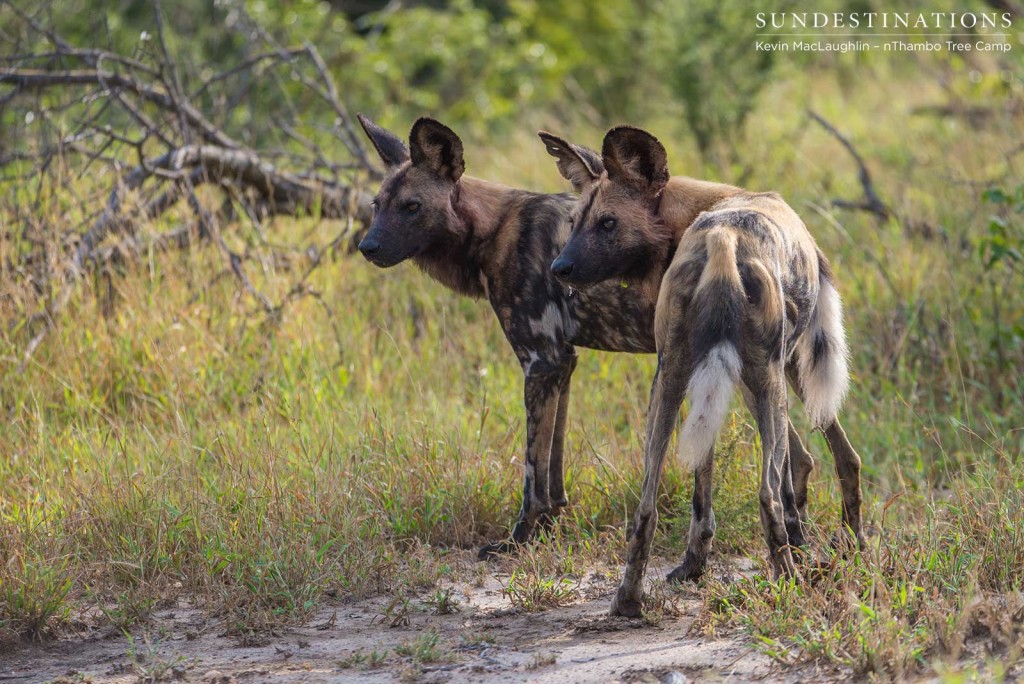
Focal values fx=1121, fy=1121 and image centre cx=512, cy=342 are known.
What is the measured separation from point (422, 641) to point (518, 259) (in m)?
→ 1.62

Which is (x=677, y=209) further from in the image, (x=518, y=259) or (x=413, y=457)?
(x=413, y=457)

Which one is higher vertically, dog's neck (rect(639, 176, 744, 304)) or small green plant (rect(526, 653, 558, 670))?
dog's neck (rect(639, 176, 744, 304))

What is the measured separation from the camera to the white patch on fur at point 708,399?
9.95ft

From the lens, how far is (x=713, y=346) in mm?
3123

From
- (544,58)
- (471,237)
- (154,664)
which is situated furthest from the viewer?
(544,58)

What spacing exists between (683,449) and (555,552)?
1139 millimetres

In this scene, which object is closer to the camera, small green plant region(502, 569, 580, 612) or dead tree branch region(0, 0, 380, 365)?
small green plant region(502, 569, 580, 612)

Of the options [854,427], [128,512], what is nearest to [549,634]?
[128,512]

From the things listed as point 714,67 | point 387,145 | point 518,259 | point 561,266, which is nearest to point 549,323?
point 518,259

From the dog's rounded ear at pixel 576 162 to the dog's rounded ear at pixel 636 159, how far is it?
0.18 m

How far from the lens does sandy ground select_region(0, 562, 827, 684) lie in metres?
3.16

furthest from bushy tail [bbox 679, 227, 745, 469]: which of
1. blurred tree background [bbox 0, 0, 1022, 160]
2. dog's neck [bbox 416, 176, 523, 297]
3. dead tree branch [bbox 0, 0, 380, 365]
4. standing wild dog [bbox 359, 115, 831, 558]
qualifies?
blurred tree background [bbox 0, 0, 1022, 160]

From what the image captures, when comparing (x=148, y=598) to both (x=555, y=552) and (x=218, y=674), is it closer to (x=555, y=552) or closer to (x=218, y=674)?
(x=218, y=674)

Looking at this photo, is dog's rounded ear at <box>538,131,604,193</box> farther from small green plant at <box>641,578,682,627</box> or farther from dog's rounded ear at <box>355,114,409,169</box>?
small green plant at <box>641,578,682,627</box>
